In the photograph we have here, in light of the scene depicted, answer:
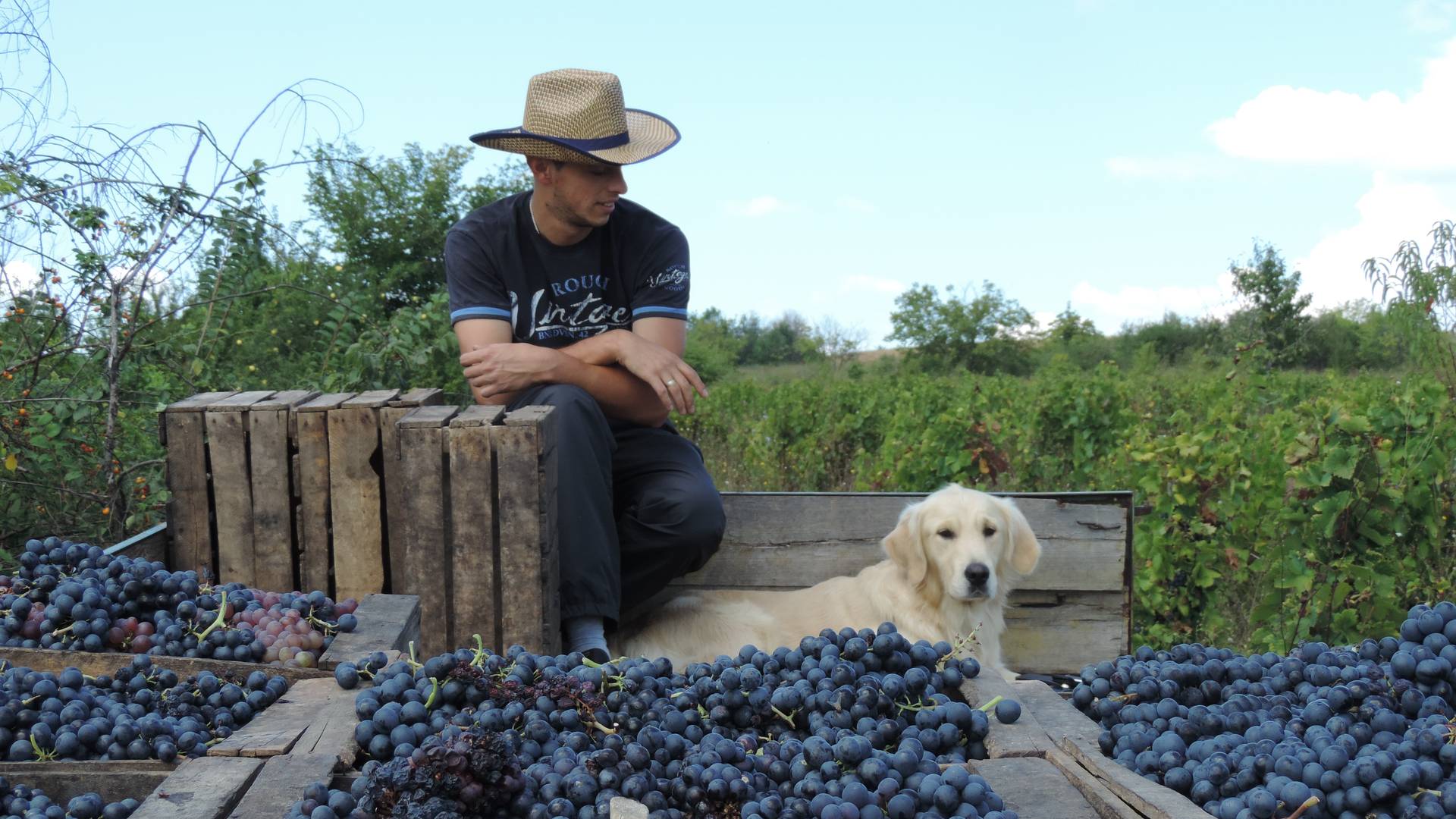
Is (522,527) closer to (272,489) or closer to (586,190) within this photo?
(272,489)

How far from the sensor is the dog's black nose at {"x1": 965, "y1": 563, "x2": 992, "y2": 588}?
148 inches

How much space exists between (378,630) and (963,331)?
50.2 meters

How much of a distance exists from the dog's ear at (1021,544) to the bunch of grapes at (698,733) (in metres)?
1.58

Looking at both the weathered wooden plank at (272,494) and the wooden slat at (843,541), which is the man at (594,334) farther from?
the weathered wooden plank at (272,494)

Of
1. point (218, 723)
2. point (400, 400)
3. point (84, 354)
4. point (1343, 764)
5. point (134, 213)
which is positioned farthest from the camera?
point (84, 354)

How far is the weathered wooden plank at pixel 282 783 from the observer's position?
1.70 metres

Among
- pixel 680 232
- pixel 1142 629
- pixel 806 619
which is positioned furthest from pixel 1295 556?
pixel 680 232

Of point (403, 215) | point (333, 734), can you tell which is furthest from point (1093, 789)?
point (403, 215)

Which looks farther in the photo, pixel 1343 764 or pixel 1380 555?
pixel 1380 555

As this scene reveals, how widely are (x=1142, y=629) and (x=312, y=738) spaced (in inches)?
175

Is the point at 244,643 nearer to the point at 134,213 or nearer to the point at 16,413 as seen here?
the point at 16,413

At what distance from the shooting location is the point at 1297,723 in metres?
1.98

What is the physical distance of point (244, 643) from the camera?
257 centimetres

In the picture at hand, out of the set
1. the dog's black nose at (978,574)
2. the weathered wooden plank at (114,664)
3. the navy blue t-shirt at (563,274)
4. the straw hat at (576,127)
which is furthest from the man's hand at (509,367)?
the dog's black nose at (978,574)
